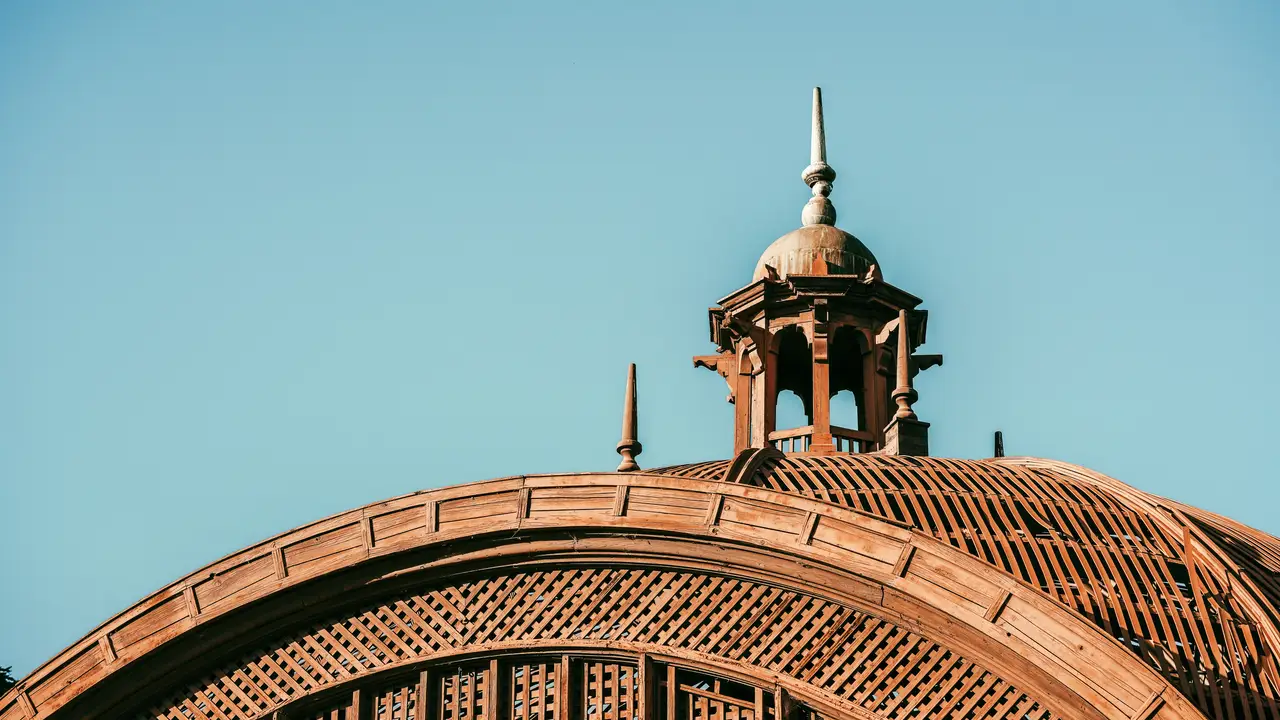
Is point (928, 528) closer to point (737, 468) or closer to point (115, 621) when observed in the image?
point (737, 468)

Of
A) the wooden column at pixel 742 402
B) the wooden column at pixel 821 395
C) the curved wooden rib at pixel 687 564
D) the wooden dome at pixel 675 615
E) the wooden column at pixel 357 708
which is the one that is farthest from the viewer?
the wooden column at pixel 742 402

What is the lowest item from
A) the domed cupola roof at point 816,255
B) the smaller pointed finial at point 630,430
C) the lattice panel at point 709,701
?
the lattice panel at point 709,701

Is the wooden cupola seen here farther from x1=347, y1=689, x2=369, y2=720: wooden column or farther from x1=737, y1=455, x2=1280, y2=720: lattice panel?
x1=347, y1=689, x2=369, y2=720: wooden column

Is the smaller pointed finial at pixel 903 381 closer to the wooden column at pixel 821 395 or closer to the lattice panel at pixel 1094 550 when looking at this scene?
the wooden column at pixel 821 395

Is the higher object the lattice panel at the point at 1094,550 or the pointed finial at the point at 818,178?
the pointed finial at the point at 818,178

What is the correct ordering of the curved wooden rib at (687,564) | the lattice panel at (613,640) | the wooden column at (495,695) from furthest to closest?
1. the wooden column at (495,695)
2. the lattice panel at (613,640)
3. the curved wooden rib at (687,564)

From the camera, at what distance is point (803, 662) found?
66.2ft

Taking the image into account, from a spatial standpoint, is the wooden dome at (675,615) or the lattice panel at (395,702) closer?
the wooden dome at (675,615)

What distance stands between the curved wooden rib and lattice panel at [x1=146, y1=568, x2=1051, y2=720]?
22 cm

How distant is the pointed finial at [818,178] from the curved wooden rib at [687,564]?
37.8 ft

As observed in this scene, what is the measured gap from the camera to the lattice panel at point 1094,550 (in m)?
19.8

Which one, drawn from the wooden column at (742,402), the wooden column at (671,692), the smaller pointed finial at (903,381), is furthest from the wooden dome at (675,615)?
the wooden column at (742,402)

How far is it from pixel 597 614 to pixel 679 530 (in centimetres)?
119

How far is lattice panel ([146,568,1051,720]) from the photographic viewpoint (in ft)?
65.4
